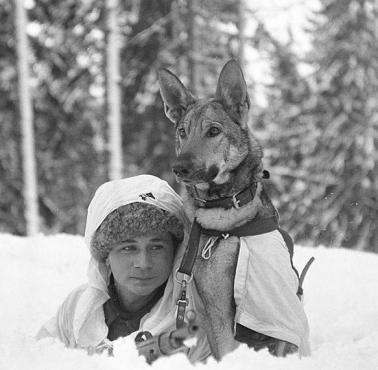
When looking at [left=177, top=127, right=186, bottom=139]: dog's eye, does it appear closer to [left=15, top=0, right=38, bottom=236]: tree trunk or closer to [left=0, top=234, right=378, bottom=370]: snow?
[left=0, top=234, right=378, bottom=370]: snow

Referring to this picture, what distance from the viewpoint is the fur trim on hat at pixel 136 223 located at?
3477 mm

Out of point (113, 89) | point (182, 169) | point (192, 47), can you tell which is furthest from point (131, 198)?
point (192, 47)

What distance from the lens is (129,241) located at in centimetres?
355

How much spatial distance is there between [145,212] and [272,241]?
31.7 inches

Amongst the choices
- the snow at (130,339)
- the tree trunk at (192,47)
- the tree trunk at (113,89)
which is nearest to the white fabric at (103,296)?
the snow at (130,339)

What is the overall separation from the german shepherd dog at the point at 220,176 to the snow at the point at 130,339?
0.36 m

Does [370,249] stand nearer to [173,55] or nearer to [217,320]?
[173,55]

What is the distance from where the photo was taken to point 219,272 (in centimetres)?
306

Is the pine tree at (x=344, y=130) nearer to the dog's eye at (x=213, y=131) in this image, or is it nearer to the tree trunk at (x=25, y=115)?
the tree trunk at (x=25, y=115)

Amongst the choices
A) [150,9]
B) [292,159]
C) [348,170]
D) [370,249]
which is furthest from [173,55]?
[370,249]

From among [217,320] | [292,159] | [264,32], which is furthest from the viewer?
[292,159]

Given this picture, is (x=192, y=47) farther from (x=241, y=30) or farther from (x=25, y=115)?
(x=25, y=115)

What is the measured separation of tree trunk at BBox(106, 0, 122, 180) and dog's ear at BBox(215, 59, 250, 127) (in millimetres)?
8547

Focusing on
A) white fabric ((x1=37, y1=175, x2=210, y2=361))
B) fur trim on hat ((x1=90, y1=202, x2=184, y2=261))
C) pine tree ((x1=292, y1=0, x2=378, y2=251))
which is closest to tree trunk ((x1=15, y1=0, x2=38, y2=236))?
pine tree ((x1=292, y1=0, x2=378, y2=251))
